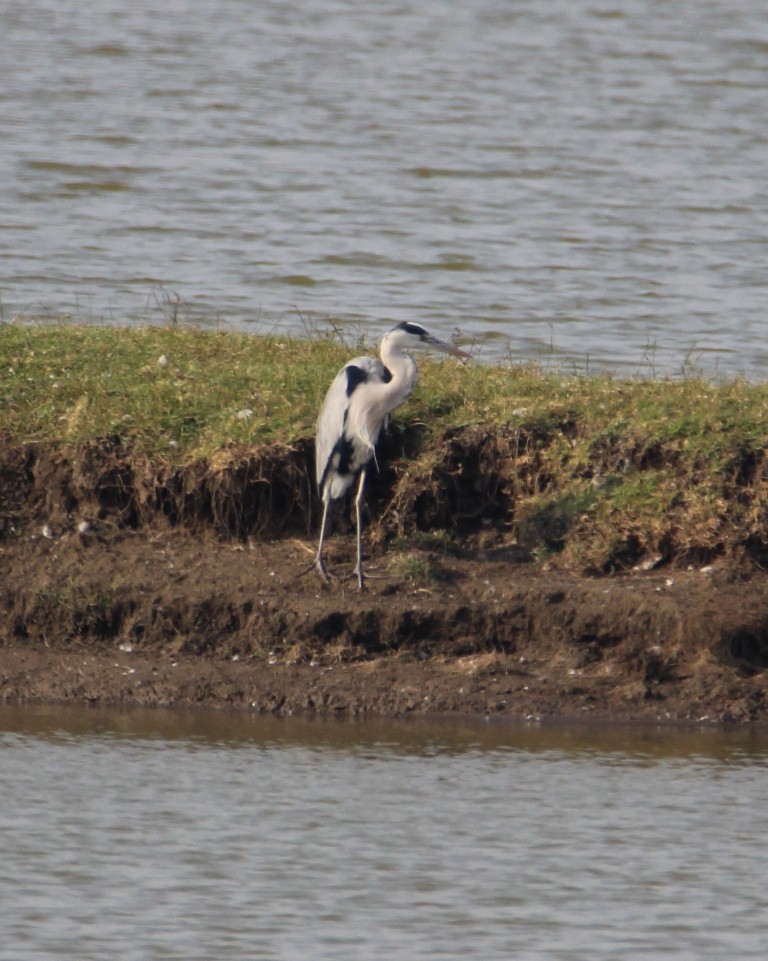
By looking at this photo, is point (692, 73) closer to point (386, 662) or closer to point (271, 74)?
point (271, 74)

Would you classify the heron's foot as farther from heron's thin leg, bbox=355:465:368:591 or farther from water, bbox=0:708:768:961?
water, bbox=0:708:768:961

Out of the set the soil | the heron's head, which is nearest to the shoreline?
the soil

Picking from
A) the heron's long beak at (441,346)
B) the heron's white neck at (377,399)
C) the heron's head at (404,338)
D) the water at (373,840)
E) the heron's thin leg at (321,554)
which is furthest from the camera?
the heron's long beak at (441,346)

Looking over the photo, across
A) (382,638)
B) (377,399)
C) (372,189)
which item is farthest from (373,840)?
(372,189)

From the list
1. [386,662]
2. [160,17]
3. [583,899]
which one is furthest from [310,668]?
[160,17]

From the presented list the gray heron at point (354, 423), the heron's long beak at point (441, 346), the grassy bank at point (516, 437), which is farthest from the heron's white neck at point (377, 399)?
the grassy bank at point (516, 437)

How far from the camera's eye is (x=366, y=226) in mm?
13789

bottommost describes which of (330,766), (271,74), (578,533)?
(330,766)

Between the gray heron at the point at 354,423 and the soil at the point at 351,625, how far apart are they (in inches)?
9.5

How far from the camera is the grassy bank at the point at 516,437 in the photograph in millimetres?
7262

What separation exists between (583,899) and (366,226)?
917cm

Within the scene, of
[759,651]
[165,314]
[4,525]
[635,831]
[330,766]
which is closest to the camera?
[635,831]

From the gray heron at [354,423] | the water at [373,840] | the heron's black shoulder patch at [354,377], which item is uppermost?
the heron's black shoulder patch at [354,377]

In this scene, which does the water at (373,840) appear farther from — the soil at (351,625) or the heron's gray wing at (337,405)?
the heron's gray wing at (337,405)
